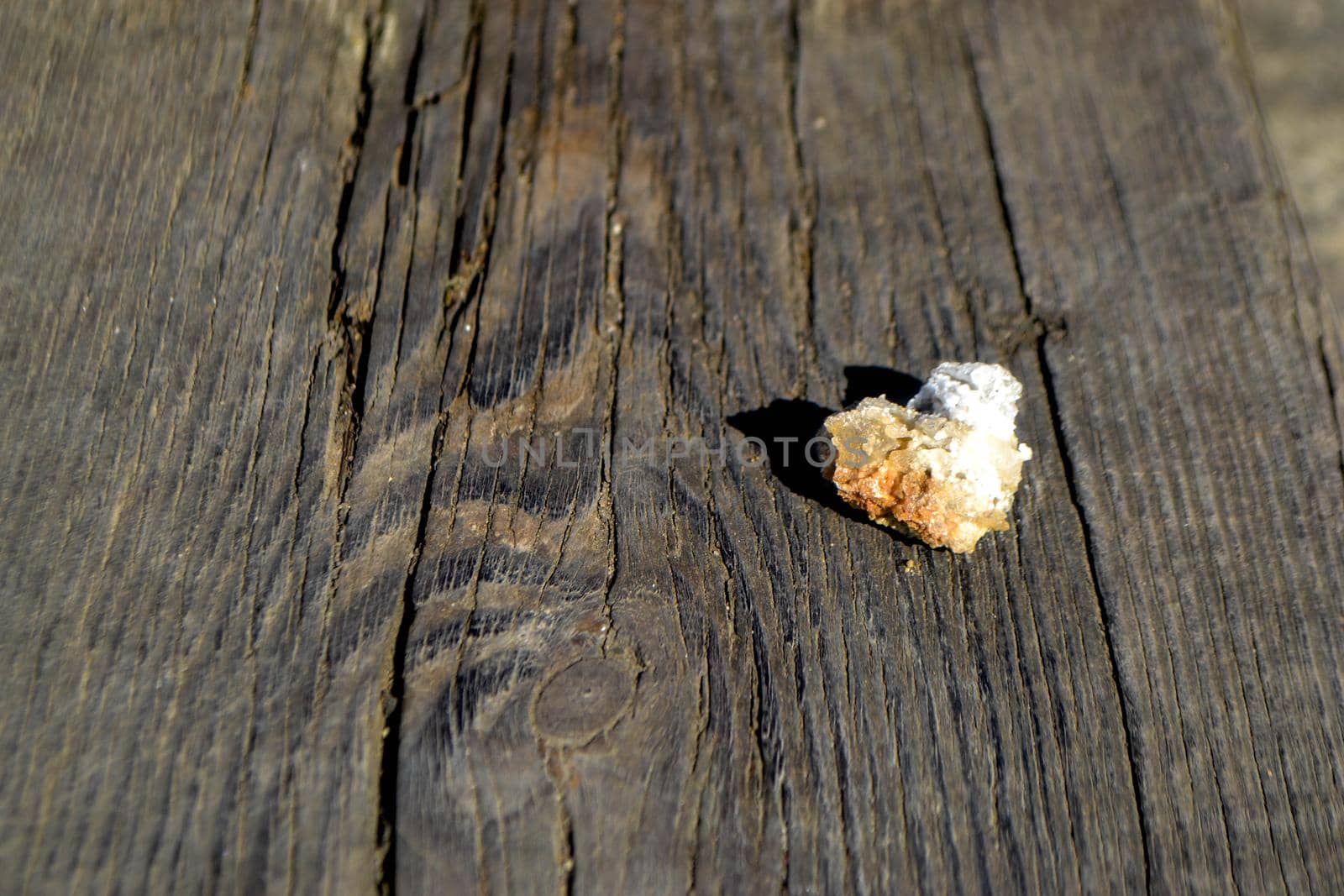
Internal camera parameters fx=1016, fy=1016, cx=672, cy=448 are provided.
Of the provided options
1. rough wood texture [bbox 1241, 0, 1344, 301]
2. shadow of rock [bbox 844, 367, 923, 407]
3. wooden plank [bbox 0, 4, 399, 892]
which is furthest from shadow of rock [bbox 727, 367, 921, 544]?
rough wood texture [bbox 1241, 0, 1344, 301]

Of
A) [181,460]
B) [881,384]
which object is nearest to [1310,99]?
[881,384]

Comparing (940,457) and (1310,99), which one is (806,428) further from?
(1310,99)

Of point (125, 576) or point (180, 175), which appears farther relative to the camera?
point (180, 175)

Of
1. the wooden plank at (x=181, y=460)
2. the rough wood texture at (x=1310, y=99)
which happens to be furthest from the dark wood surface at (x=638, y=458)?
the rough wood texture at (x=1310, y=99)

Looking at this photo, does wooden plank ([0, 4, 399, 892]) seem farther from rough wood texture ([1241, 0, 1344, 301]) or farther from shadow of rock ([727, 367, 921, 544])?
rough wood texture ([1241, 0, 1344, 301])

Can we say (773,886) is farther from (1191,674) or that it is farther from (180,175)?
(180,175)

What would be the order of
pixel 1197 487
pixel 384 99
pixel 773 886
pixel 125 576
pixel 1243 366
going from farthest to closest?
pixel 384 99
pixel 1243 366
pixel 1197 487
pixel 125 576
pixel 773 886

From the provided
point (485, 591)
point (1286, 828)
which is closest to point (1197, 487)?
point (1286, 828)

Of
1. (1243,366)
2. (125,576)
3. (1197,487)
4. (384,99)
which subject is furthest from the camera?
(384,99)
